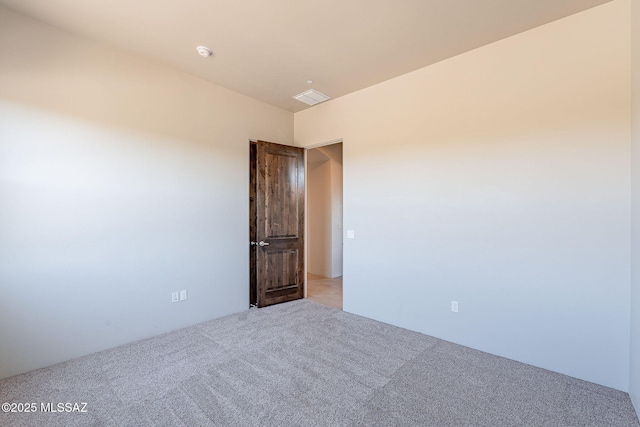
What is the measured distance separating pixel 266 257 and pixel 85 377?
218 centimetres

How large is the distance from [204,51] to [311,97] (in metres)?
1.49

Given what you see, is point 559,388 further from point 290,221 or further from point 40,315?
point 40,315

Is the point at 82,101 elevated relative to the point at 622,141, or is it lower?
elevated

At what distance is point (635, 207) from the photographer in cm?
192

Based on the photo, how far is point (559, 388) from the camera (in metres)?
2.09

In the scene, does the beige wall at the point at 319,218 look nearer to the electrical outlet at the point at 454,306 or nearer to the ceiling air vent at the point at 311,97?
the ceiling air vent at the point at 311,97

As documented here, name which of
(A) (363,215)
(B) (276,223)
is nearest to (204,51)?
(B) (276,223)

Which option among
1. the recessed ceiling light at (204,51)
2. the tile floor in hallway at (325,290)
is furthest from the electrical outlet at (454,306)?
the recessed ceiling light at (204,51)

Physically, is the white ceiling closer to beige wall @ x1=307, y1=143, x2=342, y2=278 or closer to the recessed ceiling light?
the recessed ceiling light

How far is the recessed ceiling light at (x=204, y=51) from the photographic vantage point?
8.85 ft

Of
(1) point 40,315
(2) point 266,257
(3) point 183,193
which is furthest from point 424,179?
(1) point 40,315

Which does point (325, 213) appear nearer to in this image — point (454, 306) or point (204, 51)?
point (454, 306)

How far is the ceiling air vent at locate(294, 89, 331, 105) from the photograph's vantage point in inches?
145

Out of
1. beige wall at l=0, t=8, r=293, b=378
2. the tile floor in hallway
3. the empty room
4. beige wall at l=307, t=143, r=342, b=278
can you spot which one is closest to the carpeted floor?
the empty room
